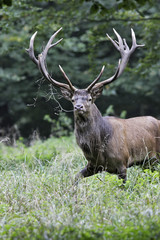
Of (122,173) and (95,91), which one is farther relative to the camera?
(95,91)

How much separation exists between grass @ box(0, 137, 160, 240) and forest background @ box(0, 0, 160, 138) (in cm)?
400

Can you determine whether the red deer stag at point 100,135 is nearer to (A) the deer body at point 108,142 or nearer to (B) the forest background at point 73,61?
(A) the deer body at point 108,142

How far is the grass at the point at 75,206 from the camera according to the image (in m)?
4.25

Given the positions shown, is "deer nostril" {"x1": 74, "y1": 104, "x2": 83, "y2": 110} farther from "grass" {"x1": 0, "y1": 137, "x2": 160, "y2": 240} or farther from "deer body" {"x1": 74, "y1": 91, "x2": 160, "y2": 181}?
"grass" {"x1": 0, "y1": 137, "x2": 160, "y2": 240}

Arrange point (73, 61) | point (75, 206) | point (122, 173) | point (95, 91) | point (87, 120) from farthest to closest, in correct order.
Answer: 1. point (73, 61)
2. point (95, 91)
3. point (122, 173)
4. point (87, 120)
5. point (75, 206)

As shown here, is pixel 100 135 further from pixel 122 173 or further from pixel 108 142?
pixel 122 173

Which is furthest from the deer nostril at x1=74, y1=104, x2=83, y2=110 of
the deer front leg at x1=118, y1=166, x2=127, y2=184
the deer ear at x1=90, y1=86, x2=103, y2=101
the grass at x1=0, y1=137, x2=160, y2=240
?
the deer front leg at x1=118, y1=166, x2=127, y2=184

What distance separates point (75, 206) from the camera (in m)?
5.25

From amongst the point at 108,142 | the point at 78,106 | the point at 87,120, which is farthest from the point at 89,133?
the point at 78,106

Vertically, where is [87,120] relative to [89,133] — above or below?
above

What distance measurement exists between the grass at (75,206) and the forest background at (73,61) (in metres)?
4.00

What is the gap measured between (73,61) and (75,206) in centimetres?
1275

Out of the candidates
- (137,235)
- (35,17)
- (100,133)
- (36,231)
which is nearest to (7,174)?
(100,133)

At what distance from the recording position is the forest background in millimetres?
10977
